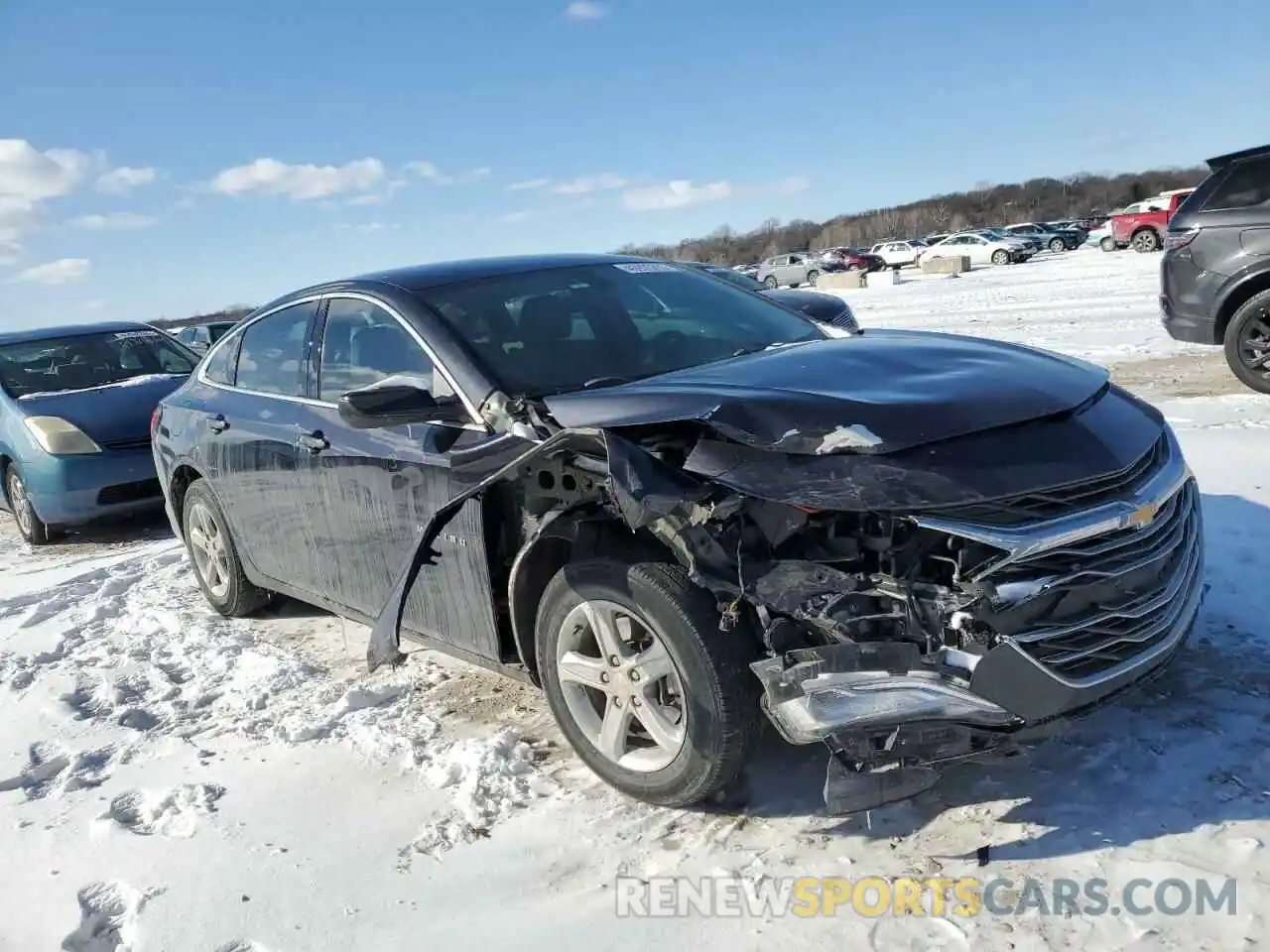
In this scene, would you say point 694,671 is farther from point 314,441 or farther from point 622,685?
point 314,441

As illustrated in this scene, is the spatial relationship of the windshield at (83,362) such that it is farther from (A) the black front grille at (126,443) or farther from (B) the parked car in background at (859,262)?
(B) the parked car in background at (859,262)

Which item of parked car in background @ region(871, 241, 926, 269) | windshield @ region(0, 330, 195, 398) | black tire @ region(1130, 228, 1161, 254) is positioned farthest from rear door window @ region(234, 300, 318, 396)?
parked car in background @ region(871, 241, 926, 269)

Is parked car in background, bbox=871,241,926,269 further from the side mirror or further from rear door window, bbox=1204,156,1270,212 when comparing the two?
the side mirror

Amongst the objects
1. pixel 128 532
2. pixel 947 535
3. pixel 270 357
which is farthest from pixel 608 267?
pixel 128 532

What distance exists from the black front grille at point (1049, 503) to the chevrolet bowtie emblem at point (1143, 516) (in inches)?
2.4

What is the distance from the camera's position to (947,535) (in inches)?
100

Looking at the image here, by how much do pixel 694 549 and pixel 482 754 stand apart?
1.27 meters

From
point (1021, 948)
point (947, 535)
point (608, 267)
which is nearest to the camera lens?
point (1021, 948)

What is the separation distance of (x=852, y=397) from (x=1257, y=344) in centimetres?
655

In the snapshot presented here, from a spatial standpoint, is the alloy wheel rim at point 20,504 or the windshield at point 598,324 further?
the alloy wheel rim at point 20,504

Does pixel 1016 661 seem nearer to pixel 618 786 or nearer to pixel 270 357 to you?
pixel 618 786

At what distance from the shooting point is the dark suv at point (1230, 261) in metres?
7.75

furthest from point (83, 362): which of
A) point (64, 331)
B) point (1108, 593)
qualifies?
point (1108, 593)

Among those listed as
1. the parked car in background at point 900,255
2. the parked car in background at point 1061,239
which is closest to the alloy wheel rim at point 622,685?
the parked car in background at point 1061,239
